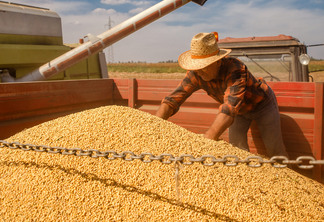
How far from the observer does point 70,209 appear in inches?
80.4

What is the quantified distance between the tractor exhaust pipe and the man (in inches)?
73.6

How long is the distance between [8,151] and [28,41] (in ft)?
7.67

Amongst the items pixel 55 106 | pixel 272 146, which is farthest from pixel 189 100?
pixel 55 106

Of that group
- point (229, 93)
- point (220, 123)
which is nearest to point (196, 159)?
point (220, 123)

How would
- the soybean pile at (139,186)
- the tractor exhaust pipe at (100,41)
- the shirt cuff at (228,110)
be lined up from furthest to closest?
the tractor exhaust pipe at (100,41), the shirt cuff at (228,110), the soybean pile at (139,186)

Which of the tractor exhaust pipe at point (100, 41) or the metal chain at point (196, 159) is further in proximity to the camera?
the tractor exhaust pipe at point (100, 41)

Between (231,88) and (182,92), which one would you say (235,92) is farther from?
(182,92)

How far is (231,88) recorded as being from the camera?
102 inches

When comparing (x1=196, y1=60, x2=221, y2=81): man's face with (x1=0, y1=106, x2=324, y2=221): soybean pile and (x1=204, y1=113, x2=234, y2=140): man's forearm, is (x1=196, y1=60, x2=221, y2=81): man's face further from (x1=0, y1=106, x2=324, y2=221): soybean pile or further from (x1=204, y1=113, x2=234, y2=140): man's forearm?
(x1=0, y1=106, x2=324, y2=221): soybean pile

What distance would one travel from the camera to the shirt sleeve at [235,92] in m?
2.53

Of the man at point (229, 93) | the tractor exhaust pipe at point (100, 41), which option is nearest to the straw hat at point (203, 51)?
the man at point (229, 93)

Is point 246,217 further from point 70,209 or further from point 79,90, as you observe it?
point 79,90

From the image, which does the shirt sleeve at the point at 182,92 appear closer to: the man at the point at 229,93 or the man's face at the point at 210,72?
the man at the point at 229,93

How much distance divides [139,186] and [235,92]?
1.12 metres
